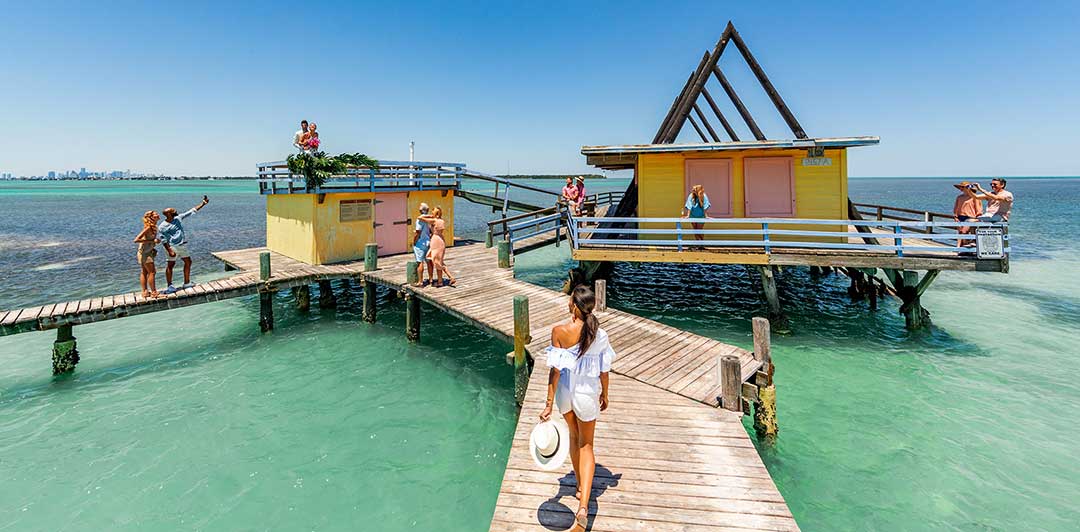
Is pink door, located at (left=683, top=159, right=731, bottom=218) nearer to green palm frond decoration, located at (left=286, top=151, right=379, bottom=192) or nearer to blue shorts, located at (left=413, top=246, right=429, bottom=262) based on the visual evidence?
blue shorts, located at (left=413, top=246, right=429, bottom=262)

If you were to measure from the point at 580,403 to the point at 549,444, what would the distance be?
0.50 meters

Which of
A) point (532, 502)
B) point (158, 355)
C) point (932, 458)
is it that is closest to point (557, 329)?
point (532, 502)

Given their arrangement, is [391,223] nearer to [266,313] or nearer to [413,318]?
[266,313]

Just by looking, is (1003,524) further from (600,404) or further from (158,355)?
(158,355)

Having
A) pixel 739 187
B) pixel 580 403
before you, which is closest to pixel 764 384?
pixel 580 403

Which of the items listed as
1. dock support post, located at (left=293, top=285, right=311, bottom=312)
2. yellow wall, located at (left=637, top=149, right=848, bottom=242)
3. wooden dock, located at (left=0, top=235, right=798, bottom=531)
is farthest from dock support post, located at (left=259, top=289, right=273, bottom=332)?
yellow wall, located at (left=637, top=149, right=848, bottom=242)

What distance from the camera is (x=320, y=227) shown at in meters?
16.1

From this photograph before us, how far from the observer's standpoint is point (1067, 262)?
2595 cm

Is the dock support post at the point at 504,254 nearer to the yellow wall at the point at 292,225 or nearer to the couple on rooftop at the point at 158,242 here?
the yellow wall at the point at 292,225

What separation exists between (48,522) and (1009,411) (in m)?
16.7

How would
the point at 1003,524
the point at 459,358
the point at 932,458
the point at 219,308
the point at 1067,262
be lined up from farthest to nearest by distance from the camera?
the point at 1067,262
the point at 219,308
the point at 459,358
the point at 932,458
the point at 1003,524

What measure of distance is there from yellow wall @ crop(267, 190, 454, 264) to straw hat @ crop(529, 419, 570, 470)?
14028 millimetres

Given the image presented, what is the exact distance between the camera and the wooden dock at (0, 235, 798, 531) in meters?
4.69

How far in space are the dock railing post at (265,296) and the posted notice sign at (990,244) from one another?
18.9 metres
